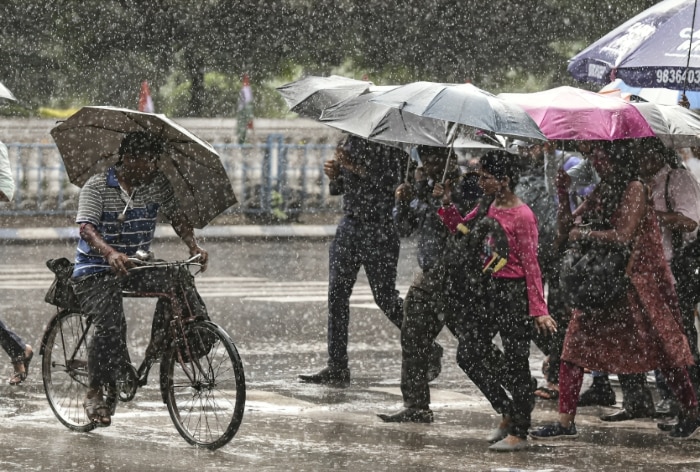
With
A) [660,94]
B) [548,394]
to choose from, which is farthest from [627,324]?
[660,94]

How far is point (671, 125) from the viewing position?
27.0ft

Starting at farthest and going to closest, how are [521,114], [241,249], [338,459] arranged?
[241,249]
[521,114]
[338,459]

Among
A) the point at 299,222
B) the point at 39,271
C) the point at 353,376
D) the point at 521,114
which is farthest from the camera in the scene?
the point at 299,222

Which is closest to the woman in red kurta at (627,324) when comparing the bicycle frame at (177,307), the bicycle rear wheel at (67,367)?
the bicycle frame at (177,307)

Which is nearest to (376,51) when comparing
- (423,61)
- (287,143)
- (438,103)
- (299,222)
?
(423,61)

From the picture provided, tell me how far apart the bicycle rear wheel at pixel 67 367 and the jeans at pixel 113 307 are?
0.88 feet

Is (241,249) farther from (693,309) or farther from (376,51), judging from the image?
(693,309)

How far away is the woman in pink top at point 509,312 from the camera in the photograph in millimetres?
7699

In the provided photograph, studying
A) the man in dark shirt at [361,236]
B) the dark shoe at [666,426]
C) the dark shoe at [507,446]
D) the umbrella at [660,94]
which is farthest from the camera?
the umbrella at [660,94]

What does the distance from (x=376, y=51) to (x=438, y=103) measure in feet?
59.2

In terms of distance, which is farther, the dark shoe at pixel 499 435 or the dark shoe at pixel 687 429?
the dark shoe at pixel 687 429

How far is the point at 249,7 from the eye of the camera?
2509 centimetres

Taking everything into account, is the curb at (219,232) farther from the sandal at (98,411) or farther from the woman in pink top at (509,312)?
the woman in pink top at (509,312)

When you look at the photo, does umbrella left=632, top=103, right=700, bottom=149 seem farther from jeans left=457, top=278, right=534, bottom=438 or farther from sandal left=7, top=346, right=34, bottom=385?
sandal left=7, top=346, right=34, bottom=385
